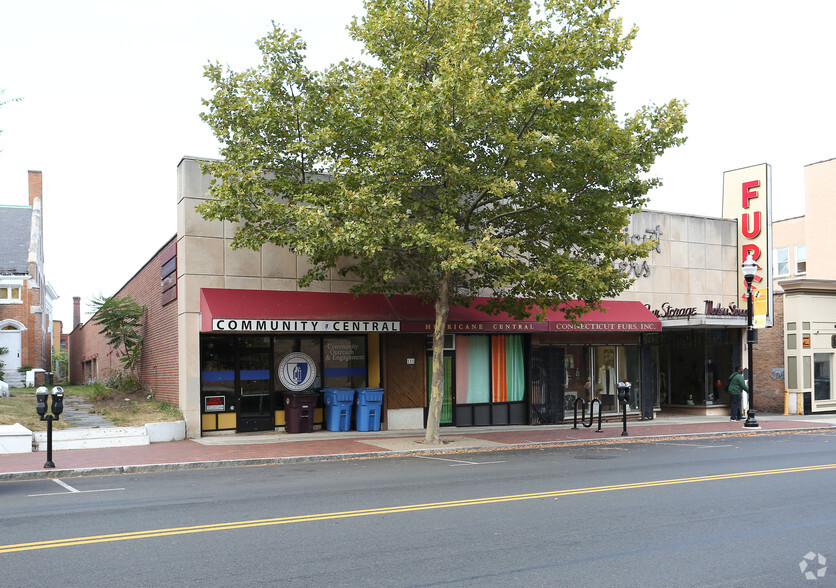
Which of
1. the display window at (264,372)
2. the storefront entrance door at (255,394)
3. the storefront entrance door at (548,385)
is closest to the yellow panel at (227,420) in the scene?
the display window at (264,372)

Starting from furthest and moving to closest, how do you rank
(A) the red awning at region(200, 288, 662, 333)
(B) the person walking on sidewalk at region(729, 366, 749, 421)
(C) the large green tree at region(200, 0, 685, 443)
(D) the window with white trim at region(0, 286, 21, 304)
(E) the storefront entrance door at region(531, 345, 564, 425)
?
(D) the window with white trim at region(0, 286, 21, 304) < (B) the person walking on sidewalk at region(729, 366, 749, 421) < (E) the storefront entrance door at region(531, 345, 564, 425) < (A) the red awning at region(200, 288, 662, 333) < (C) the large green tree at region(200, 0, 685, 443)

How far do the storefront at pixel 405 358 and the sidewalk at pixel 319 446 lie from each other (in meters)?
0.74

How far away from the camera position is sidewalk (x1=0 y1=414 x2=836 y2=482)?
13609 mm

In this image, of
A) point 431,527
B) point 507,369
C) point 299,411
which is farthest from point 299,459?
point 507,369

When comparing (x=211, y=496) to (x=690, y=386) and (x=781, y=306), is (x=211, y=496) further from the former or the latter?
(x=781, y=306)

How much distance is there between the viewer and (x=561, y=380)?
22.7m

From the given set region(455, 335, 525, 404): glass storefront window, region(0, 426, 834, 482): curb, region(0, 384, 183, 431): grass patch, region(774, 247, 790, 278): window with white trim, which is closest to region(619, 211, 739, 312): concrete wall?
region(455, 335, 525, 404): glass storefront window

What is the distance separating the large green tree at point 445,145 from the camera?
15.1 metres

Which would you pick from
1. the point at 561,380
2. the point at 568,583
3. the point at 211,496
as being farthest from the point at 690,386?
the point at 568,583

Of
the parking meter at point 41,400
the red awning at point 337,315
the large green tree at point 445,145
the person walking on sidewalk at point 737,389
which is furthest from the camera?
the person walking on sidewalk at point 737,389

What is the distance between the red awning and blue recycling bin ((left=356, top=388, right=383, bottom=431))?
183cm

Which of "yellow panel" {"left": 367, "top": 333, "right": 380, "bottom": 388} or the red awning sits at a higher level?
the red awning

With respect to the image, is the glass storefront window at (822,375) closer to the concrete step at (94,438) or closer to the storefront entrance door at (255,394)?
the storefront entrance door at (255,394)

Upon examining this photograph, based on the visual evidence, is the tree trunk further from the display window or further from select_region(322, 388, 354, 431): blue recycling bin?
the display window
